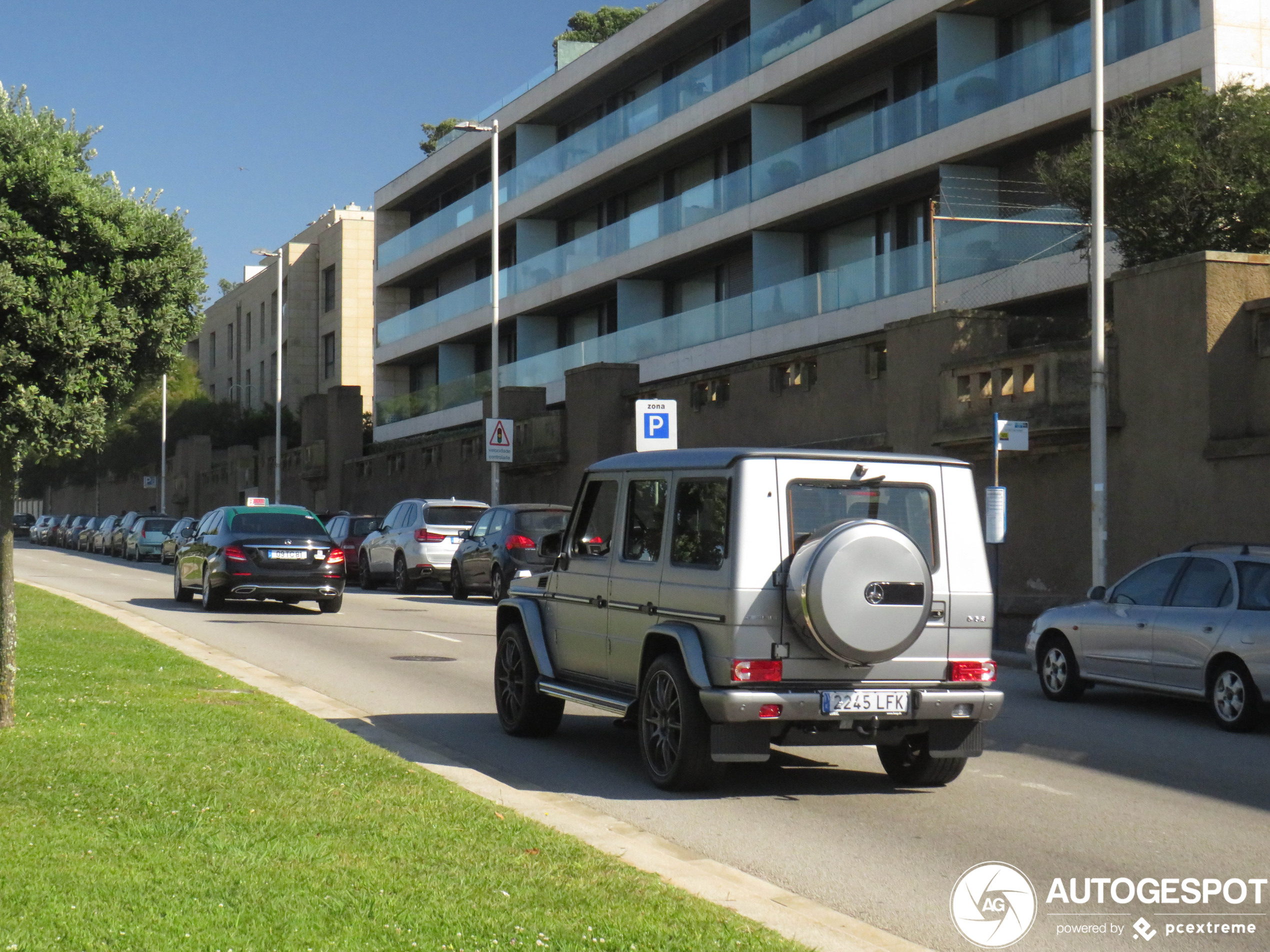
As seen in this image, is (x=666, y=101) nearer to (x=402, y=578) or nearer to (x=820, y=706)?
(x=402, y=578)

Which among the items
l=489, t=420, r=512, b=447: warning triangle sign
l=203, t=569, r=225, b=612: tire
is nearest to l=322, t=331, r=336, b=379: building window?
Result: l=489, t=420, r=512, b=447: warning triangle sign

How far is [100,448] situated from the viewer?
10.9 m

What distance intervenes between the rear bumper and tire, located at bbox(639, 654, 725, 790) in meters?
0.20

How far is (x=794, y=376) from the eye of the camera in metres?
26.8

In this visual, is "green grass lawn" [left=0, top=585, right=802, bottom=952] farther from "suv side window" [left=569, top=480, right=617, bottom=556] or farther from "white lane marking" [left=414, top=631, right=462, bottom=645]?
"white lane marking" [left=414, top=631, right=462, bottom=645]

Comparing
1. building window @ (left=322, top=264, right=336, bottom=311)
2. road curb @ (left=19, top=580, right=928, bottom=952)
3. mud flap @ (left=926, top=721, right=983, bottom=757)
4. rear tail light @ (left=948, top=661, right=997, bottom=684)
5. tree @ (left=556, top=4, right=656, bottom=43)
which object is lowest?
road curb @ (left=19, top=580, right=928, bottom=952)

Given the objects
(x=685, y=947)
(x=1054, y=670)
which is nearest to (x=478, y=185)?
(x=1054, y=670)

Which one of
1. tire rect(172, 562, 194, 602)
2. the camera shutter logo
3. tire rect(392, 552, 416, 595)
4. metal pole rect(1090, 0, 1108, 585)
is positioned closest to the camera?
the camera shutter logo

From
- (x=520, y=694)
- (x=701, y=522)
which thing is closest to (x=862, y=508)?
(x=701, y=522)

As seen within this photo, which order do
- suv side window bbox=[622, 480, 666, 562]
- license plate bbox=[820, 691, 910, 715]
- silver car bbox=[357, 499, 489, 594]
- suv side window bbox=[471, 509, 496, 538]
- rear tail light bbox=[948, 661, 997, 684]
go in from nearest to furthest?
license plate bbox=[820, 691, 910, 715]
rear tail light bbox=[948, 661, 997, 684]
suv side window bbox=[622, 480, 666, 562]
suv side window bbox=[471, 509, 496, 538]
silver car bbox=[357, 499, 489, 594]

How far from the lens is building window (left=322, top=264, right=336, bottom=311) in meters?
70.8

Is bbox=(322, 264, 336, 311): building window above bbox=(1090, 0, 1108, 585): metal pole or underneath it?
above

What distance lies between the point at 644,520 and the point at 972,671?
2.23 meters

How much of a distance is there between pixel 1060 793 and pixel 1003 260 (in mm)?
19723
